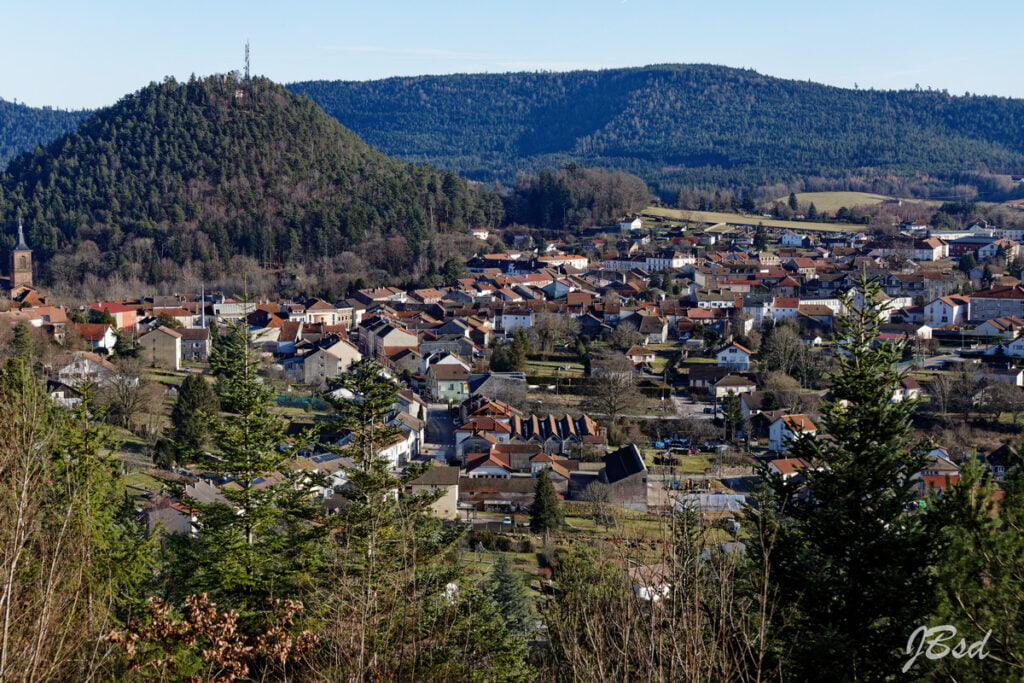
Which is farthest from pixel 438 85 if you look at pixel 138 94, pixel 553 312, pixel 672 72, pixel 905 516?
pixel 905 516

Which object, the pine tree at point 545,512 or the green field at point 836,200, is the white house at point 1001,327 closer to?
the pine tree at point 545,512

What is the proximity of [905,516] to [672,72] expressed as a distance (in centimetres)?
13120

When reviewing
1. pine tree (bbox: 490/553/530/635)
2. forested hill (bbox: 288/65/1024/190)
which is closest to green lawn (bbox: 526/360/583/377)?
pine tree (bbox: 490/553/530/635)

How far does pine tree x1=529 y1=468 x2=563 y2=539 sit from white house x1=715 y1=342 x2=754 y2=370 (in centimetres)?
1312

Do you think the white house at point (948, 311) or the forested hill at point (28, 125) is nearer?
the white house at point (948, 311)

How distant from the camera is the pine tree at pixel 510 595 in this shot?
31.7ft

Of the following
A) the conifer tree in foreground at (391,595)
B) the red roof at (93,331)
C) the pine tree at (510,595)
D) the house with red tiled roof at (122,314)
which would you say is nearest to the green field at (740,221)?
the house with red tiled roof at (122,314)

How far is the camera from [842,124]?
107375 millimetres

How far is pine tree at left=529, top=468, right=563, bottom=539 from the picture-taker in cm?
1463

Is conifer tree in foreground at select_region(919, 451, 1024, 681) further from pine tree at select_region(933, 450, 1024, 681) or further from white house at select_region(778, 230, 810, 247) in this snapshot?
white house at select_region(778, 230, 810, 247)

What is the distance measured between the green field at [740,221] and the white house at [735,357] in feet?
98.1

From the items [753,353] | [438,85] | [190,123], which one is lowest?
[753,353]

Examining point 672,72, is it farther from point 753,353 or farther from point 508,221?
point 753,353

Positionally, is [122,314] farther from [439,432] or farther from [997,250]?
[997,250]
